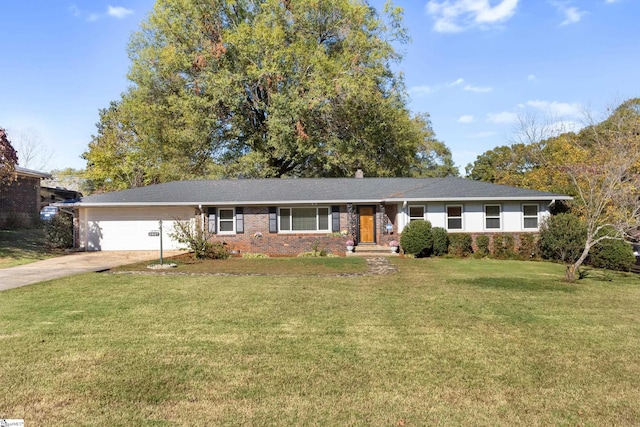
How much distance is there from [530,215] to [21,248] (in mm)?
24448

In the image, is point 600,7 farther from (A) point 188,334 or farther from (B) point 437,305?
(A) point 188,334

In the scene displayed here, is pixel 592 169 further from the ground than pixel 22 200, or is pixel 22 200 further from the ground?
pixel 592 169

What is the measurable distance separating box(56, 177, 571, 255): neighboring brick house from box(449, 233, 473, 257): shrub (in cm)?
72

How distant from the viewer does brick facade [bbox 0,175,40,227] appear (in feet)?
93.9

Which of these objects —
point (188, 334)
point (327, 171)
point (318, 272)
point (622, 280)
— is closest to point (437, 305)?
point (188, 334)

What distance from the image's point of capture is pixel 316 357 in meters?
5.39

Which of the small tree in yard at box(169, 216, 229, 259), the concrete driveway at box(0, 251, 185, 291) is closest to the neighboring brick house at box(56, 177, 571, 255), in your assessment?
the small tree in yard at box(169, 216, 229, 259)

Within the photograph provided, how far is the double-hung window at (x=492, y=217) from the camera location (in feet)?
66.6

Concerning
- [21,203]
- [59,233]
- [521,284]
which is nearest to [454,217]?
[521,284]

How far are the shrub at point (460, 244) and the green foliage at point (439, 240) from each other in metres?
0.33

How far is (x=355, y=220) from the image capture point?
21109 mm

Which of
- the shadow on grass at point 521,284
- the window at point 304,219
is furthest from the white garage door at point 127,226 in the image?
the shadow on grass at point 521,284

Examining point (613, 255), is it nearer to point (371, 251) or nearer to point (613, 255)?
point (613, 255)

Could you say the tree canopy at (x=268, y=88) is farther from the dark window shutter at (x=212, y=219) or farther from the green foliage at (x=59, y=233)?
the green foliage at (x=59, y=233)
